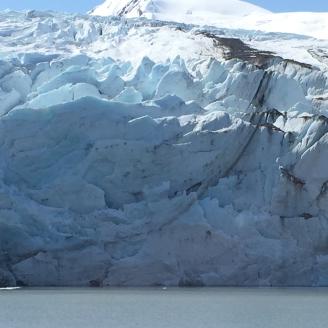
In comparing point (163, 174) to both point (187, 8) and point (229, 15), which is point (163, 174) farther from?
point (187, 8)

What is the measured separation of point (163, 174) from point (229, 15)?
1121cm

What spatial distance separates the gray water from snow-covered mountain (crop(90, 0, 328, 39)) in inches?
392

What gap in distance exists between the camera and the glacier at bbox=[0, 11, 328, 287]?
16.2 metres

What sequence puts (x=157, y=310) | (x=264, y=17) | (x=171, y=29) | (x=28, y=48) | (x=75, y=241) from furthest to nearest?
(x=264, y=17), (x=171, y=29), (x=28, y=48), (x=75, y=241), (x=157, y=310)

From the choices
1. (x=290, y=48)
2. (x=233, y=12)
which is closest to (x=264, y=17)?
(x=233, y=12)

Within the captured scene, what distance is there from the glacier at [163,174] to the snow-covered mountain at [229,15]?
618 centimetres

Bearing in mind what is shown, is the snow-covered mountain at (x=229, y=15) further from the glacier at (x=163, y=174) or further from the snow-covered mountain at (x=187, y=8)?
the glacier at (x=163, y=174)

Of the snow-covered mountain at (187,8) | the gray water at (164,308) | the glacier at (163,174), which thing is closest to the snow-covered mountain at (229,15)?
the snow-covered mountain at (187,8)

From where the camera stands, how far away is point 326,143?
16859 millimetres

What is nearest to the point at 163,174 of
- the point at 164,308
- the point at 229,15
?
the point at 164,308

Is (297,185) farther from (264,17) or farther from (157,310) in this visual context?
(264,17)

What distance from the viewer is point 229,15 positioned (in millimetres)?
27109

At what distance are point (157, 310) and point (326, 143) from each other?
5.20 meters

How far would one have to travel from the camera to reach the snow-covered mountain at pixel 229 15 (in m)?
24.7
